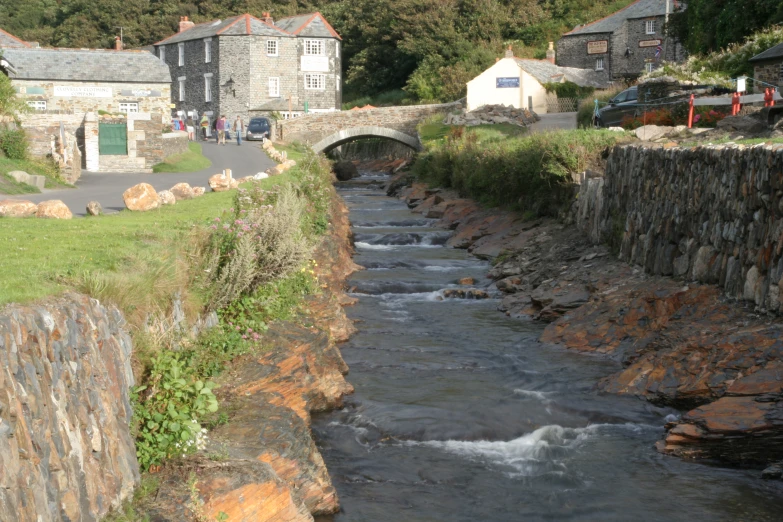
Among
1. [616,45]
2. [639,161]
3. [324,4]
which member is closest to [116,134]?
[639,161]

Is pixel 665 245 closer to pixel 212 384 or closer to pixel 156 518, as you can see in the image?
pixel 212 384

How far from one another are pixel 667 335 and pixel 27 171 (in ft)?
65.9

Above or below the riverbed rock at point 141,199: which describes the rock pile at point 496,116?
above

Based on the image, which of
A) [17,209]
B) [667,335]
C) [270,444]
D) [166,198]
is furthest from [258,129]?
[270,444]

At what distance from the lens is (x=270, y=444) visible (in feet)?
31.1

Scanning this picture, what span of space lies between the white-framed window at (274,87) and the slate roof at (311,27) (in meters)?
4.08

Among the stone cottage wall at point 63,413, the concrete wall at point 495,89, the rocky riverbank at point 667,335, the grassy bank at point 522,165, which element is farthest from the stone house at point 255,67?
the stone cottage wall at point 63,413

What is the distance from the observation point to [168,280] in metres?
9.80

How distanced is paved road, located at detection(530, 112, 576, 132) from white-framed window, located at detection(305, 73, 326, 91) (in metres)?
25.5

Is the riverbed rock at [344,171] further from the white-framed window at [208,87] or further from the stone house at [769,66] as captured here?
the stone house at [769,66]

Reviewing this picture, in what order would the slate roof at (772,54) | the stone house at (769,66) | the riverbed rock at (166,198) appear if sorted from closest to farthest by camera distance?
the riverbed rock at (166,198), the slate roof at (772,54), the stone house at (769,66)

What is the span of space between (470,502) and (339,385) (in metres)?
3.68

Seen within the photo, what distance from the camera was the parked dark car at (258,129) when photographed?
54.5 metres

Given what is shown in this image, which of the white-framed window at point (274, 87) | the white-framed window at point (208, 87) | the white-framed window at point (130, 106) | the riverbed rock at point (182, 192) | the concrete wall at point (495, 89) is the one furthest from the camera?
the white-framed window at point (208, 87)
